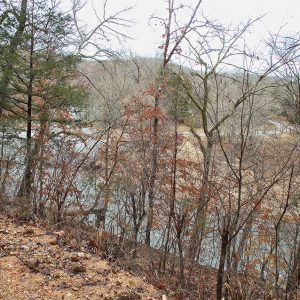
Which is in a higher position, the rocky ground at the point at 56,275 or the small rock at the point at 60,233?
the small rock at the point at 60,233

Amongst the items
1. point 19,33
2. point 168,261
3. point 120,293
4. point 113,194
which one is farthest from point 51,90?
point 120,293

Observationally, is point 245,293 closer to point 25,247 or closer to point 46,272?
point 46,272

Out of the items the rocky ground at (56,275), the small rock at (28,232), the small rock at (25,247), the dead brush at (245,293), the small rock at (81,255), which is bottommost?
the dead brush at (245,293)

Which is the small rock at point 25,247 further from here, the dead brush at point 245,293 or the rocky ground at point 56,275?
the dead brush at point 245,293

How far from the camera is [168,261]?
31.0 feet

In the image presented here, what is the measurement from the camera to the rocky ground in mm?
3545

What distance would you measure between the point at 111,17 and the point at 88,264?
14.6 meters

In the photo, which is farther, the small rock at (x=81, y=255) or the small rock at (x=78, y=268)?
the small rock at (x=81, y=255)

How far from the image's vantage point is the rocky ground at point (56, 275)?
3.54 m

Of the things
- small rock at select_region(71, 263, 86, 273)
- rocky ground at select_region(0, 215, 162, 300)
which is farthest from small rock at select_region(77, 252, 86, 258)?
small rock at select_region(71, 263, 86, 273)

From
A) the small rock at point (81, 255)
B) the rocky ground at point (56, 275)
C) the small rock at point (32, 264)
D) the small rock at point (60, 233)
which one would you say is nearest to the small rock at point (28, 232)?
the rocky ground at point (56, 275)

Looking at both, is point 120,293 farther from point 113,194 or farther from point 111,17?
point 111,17

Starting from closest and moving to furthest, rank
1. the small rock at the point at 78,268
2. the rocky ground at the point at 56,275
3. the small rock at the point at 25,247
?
the rocky ground at the point at 56,275
the small rock at the point at 78,268
the small rock at the point at 25,247

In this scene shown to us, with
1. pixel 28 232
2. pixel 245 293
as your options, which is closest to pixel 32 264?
pixel 28 232
